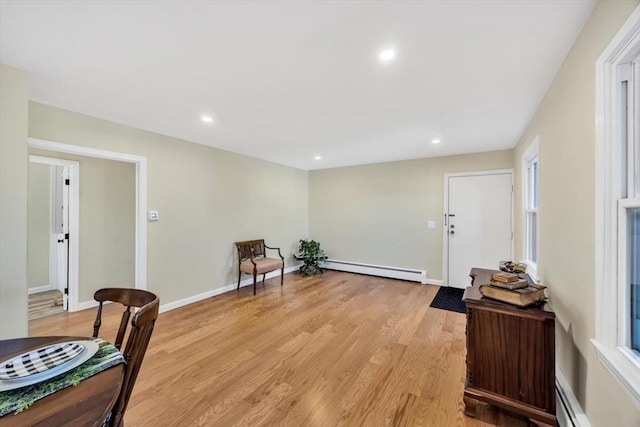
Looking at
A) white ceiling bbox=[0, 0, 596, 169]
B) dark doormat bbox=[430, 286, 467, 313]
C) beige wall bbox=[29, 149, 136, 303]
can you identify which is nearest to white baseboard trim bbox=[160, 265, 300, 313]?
beige wall bbox=[29, 149, 136, 303]

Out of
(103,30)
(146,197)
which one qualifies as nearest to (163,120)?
(146,197)

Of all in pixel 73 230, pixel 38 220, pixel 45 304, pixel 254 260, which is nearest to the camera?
pixel 73 230

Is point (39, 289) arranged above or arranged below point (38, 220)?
below

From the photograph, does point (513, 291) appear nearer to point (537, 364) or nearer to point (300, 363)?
point (537, 364)

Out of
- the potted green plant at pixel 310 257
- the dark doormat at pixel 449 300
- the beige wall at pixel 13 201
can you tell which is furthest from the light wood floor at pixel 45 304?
the dark doormat at pixel 449 300

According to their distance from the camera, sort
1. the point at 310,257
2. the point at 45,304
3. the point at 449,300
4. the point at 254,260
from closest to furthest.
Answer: the point at 45,304, the point at 449,300, the point at 254,260, the point at 310,257

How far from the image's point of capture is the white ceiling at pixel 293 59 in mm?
1326

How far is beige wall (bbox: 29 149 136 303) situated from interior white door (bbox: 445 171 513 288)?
5166mm

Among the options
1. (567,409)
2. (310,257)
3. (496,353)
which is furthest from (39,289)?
(567,409)

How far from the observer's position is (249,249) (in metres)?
4.52

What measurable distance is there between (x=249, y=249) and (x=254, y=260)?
0.83ft

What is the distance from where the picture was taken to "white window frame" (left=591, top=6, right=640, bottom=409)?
108cm

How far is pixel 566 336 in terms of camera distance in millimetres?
1721

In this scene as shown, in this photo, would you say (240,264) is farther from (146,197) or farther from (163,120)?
(163,120)
